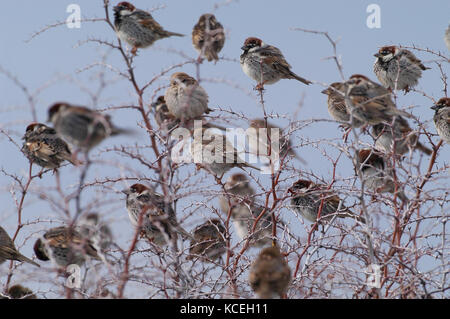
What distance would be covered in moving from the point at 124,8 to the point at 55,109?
13.3ft

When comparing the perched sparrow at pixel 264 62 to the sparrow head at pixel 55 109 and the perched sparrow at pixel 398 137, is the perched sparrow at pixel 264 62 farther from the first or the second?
the sparrow head at pixel 55 109

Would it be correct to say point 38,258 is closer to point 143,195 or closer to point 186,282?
point 143,195

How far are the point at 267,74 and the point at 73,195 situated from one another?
7.07m

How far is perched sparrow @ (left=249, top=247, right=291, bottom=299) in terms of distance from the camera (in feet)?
18.4

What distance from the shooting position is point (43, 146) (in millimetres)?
9070

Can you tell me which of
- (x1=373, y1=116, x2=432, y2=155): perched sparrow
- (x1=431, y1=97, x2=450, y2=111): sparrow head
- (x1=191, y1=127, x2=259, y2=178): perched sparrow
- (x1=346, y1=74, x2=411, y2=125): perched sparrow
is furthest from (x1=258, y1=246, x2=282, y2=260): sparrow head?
(x1=431, y1=97, x2=450, y2=111): sparrow head

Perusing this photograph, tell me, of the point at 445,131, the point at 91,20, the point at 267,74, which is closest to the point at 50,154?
the point at 91,20

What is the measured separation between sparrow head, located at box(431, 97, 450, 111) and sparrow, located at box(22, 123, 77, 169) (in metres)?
5.04

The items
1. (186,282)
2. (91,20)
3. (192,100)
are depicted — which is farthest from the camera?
(192,100)

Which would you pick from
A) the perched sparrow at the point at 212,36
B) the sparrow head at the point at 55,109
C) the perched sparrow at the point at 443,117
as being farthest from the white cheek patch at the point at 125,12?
the perched sparrow at the point at 443,117

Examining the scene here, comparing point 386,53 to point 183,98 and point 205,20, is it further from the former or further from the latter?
point 183,98

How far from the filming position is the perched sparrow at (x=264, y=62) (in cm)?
1077

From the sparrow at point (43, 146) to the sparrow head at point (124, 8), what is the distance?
6.48ft
